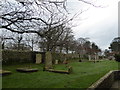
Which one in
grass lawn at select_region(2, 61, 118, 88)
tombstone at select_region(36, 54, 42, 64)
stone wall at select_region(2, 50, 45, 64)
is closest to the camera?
grass lawn at select_region(2, 61, 118, 88)

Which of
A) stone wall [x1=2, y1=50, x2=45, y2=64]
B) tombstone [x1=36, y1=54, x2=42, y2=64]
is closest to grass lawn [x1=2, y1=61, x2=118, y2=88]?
stone wall [x1=2, y1=50, x2=45, y2=64]

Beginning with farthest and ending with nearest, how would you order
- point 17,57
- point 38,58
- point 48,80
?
1. point 38,58
2. point 17,57
3. point 48,80

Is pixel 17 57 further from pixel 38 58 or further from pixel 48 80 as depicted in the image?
pixel 48 80

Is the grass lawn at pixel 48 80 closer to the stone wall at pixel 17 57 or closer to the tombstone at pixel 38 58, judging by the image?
the stone wall at pixel 17 57

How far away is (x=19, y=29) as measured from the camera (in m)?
8.17

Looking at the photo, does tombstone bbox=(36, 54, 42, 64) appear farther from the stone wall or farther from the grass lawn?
the grass lawn

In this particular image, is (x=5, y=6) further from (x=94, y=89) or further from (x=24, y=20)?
(x=94, y=89)

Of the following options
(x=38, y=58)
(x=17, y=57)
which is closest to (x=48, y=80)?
(x=17, y=57)

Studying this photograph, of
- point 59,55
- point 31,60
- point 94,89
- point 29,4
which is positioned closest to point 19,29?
point 29,4

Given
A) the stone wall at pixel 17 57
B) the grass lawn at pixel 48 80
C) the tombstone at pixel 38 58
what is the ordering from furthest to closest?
the tombstone at pixel 38 58 < the stone wall at pixel 17 57 < the grass lawn at pixel 48 80

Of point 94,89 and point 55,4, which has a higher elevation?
point 55,4

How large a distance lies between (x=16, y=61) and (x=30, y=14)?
1340 centimetres

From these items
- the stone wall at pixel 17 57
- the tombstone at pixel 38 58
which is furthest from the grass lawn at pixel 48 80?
the tombstone at pixel 38 58

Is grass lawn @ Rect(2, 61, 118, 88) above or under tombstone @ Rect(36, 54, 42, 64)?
under
